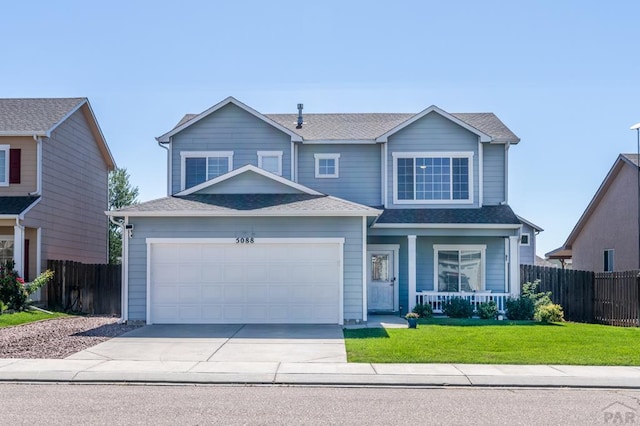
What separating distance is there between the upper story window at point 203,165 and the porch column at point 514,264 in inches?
378

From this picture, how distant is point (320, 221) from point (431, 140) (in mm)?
6403

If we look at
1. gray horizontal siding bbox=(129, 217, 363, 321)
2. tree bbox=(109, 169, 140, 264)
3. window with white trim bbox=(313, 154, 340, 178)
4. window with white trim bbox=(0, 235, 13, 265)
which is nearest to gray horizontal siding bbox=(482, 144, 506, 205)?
window with white trim bbox=(313, 154, 340, 178)

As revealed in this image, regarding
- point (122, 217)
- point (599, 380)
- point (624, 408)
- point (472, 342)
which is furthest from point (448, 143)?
point (624, 408)

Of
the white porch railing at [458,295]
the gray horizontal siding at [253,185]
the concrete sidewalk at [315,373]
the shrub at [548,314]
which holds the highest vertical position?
the gray horizontal siding at [253,185]

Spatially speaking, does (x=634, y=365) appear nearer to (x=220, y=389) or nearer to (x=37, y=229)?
(x=220, y=389)

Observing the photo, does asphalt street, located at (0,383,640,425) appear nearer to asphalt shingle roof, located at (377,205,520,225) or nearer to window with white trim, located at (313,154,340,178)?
asphalt shingle roof, located at (377,205,520,225)

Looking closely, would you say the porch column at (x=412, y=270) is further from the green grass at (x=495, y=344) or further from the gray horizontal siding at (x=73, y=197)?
the gray horizontal siding at (x=73, y=197)

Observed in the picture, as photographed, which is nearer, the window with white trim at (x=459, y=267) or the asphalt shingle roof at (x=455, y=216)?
the asphalt shingle roof at (x=455, y=216)

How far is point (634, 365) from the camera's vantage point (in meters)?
11.3

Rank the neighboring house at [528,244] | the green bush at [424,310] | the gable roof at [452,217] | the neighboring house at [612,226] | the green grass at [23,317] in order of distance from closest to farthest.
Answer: the green grass at [23,317] → the green bush at [424,310] → the gable roof at [452,217] → the neighboring house at [612,226] → the neighboring house at [528,244]

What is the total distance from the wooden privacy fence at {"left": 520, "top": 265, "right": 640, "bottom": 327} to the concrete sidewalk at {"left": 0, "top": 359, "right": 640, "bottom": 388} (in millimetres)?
7576

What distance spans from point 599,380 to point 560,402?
1765 mm

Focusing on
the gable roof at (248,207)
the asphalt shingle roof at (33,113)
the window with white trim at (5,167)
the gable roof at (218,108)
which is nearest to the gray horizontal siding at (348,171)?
the gable roof at (218,108)

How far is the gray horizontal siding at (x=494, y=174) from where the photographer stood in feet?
70.4
